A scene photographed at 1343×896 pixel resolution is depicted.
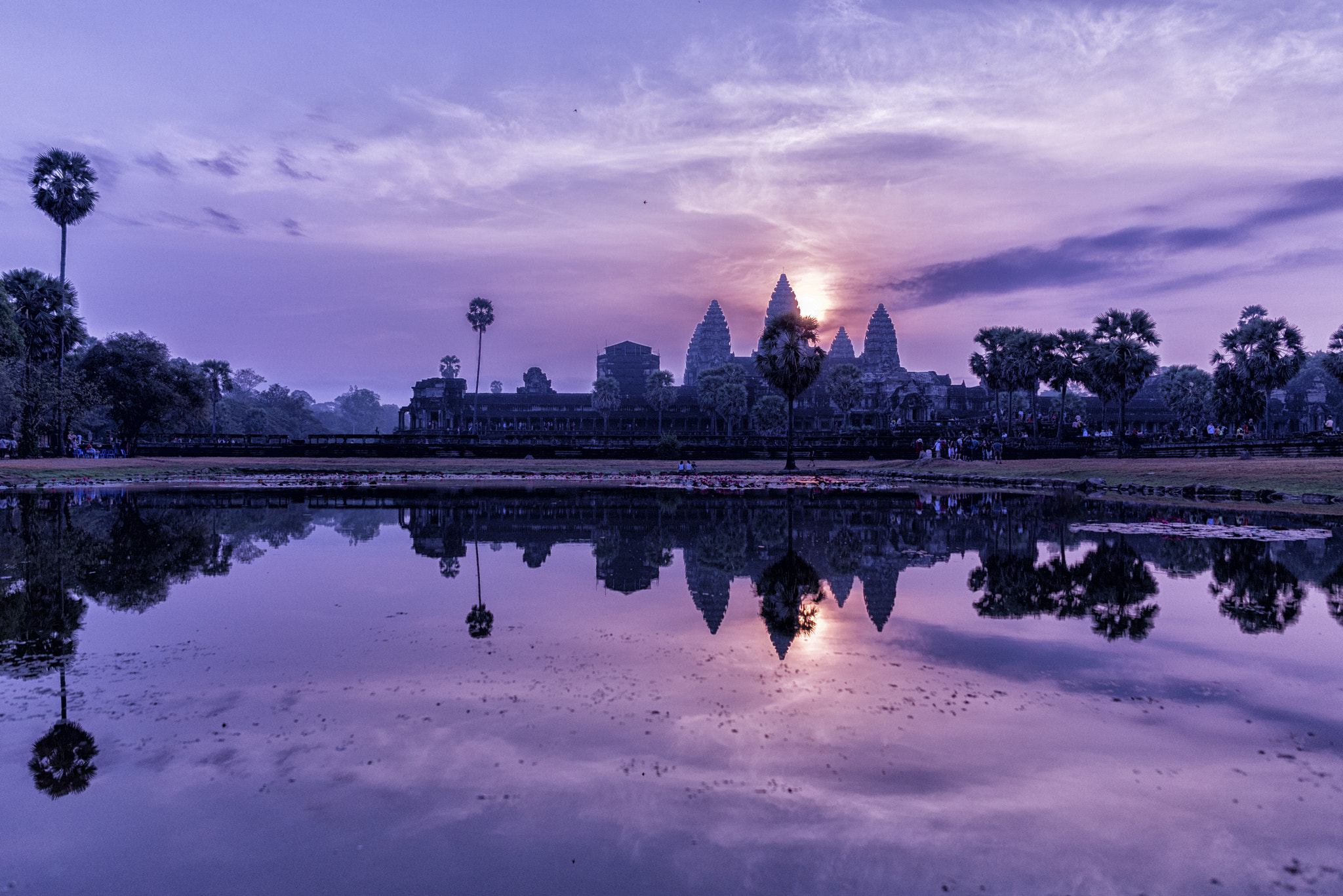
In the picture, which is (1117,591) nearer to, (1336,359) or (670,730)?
(670,730)

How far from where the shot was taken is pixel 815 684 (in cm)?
698

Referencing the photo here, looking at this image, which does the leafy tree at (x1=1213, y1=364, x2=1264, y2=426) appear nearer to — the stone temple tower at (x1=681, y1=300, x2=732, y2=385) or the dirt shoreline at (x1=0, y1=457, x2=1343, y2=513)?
the dirt shoreline at (x1=0, y1=457, x2=1343, y2=513)

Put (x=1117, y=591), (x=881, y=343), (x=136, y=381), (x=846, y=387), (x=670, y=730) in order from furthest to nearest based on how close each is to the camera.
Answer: (x=881, y=343)
(x=846, y=387)
(x=136, y=381)
(x=1117, y=591)
(x=670, y=730)

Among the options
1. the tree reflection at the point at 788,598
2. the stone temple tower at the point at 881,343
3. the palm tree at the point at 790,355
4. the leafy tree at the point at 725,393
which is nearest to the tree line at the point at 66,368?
the palm tree at the point at 790,355

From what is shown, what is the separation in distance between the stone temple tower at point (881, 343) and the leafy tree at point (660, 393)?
56.0 metres

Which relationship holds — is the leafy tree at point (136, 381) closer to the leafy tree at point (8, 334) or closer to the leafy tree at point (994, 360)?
the leafy tree at point (8, 334)

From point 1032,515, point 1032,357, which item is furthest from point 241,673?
point 1032,357

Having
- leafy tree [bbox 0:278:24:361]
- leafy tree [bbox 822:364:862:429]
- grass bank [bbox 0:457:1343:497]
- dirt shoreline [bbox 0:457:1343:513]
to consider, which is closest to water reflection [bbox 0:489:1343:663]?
dirt shoreline [bbox 0:457:1343:513]

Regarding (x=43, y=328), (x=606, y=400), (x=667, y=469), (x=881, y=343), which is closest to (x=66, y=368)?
(x=43, y=328)

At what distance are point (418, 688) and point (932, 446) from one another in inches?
2379

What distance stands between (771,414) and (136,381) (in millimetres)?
72740

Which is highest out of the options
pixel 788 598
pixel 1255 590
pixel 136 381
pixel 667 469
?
pixel 136 381

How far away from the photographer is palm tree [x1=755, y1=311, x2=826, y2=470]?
49750 mm

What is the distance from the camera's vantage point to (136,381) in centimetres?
5856
